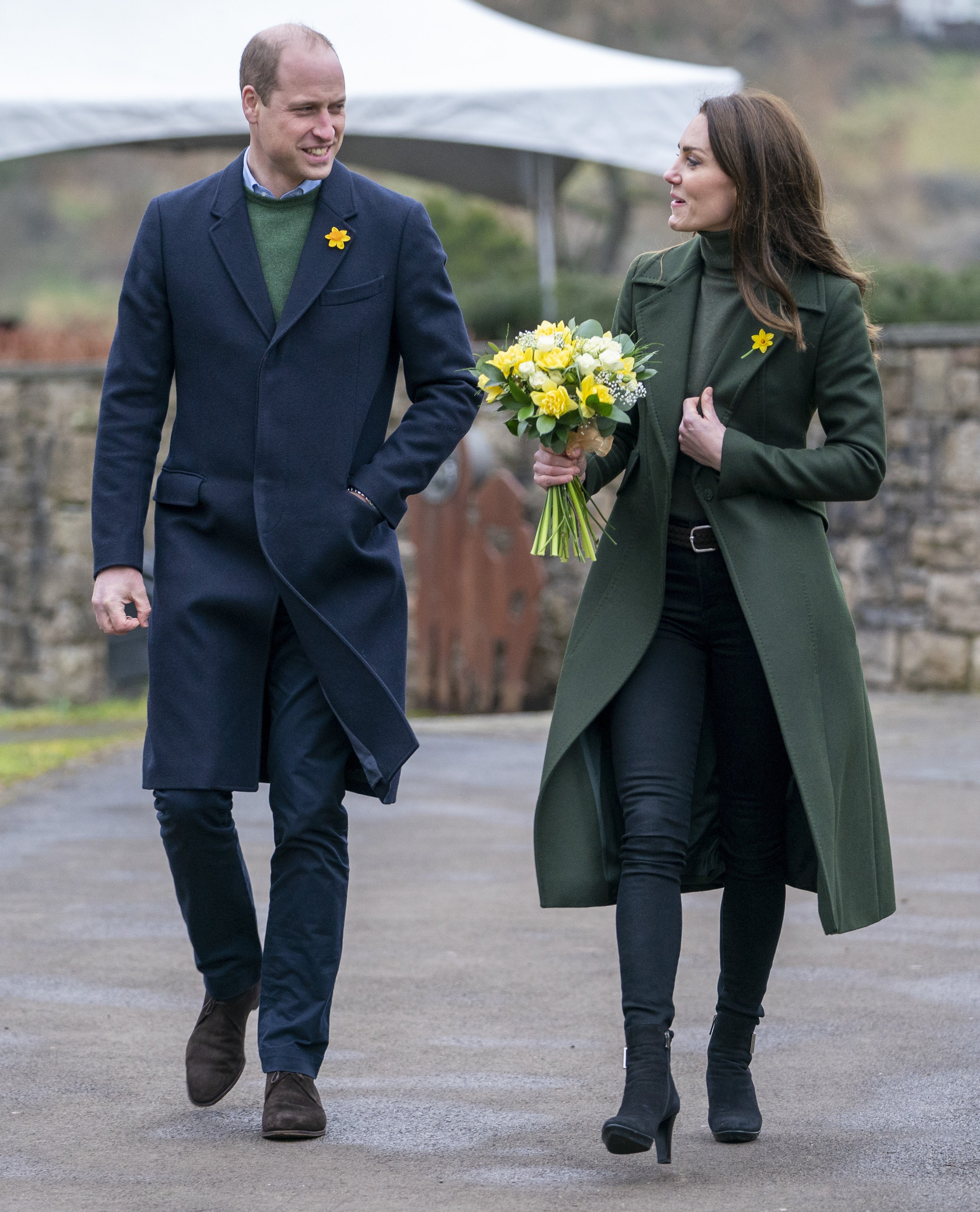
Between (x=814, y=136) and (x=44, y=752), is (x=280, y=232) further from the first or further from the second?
(x=814, y=136)

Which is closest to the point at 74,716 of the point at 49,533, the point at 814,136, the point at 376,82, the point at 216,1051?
the point at 49,533

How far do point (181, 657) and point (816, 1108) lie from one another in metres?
1.46

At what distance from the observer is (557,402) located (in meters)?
3.23

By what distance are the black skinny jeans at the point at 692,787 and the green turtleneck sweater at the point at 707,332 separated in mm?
91

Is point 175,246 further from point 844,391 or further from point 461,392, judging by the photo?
point 844,391

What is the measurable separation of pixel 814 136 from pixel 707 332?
26857 millimetres

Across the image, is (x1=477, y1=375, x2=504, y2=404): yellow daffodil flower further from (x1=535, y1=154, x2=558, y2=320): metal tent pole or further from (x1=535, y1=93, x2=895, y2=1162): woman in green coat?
(x1=535, y1=154, x2=558, y2=320): metal tent pole

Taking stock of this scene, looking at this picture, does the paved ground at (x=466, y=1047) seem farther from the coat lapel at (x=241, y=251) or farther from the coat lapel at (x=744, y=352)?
the coat lapel at (x=241, y=251)

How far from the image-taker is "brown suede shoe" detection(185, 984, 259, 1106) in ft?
11.5

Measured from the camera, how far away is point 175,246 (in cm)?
350

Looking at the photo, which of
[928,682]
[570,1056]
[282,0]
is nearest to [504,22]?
[282,0]

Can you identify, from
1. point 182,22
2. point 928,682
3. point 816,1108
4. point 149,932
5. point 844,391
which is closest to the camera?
point 844,391

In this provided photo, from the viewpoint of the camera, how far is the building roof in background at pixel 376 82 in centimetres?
1203

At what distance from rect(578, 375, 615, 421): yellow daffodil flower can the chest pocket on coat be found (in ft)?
1.63
